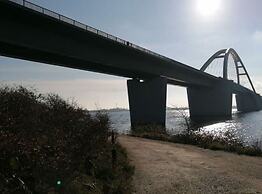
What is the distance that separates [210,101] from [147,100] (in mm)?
42633

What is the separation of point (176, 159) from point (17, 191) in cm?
1199

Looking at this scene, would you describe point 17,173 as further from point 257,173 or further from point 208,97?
point 208,97

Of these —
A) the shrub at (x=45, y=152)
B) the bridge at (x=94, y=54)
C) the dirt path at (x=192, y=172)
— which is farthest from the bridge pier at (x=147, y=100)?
the shrub at (x=45, y=152)

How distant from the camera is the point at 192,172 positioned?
1444 centimetres

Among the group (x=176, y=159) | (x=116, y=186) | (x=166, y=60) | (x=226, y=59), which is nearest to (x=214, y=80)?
(x=226, y=59)

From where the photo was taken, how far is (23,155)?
6898mm

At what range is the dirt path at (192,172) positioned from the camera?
39.0 feet

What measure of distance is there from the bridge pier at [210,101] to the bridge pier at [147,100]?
37.8 metres

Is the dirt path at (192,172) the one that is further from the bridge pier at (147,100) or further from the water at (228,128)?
the bridge pier at (147,100)

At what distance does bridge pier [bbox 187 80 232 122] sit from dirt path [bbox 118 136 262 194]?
8055 cm

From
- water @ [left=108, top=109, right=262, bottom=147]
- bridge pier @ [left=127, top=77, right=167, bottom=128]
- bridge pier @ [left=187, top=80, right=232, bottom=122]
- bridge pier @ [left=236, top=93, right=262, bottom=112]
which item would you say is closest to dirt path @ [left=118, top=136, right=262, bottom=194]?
water @ [left=108, top=109, right=262, bottom=147]

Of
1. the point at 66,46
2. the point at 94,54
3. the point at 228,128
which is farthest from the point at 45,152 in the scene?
the point at 228,128

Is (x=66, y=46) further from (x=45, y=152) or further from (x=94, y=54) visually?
(x=45, y=152)

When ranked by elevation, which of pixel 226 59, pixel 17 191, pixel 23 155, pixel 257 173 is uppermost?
pixel 226 59
